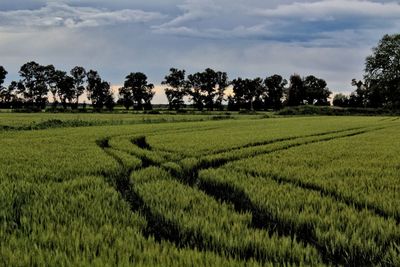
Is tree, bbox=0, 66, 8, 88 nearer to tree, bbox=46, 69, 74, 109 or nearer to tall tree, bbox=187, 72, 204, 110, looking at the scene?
tree, bbox=46, 69, 74, 109

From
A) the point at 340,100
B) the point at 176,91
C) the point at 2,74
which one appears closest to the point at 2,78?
the point at 2,74

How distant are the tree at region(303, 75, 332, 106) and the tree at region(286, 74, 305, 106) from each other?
5.31 feet

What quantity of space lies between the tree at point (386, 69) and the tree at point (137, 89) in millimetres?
54091

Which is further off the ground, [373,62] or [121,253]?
[373,62]

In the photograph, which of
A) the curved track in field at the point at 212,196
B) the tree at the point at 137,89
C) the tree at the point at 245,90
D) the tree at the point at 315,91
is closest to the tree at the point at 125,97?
the tree at the point at 137,89

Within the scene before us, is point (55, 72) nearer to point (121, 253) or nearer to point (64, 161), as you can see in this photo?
point (64, 161)

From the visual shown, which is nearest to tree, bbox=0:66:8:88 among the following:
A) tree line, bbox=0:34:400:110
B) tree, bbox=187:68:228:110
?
tree line, bbox=0:34:400:110

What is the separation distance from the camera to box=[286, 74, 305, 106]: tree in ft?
371

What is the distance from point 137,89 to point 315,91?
158ft

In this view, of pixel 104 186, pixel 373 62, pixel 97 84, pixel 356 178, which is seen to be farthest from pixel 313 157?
pixel 97 84

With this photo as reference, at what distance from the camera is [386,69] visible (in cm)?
8125

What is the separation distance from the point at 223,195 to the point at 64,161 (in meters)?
5.43

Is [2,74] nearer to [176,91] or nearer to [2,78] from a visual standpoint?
[2,78]

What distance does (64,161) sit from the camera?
11055mm
